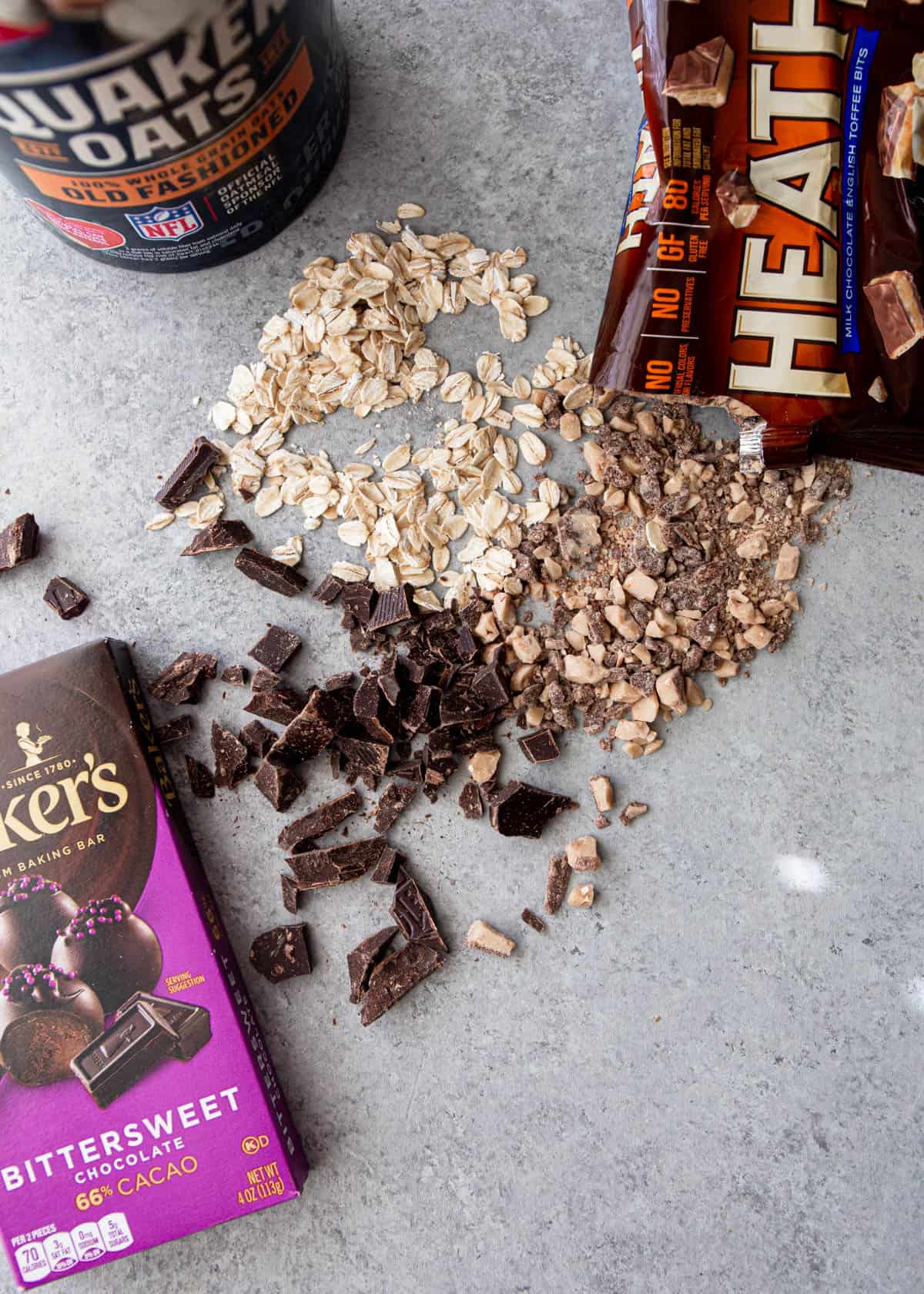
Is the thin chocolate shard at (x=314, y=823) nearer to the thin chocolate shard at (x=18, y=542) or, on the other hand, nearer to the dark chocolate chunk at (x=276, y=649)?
the dark chocolate chunk at (x=276, y=649)

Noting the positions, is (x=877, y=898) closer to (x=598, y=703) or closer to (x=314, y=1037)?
(x=598, y=703)

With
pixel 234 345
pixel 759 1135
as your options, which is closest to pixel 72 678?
pixel 234 345

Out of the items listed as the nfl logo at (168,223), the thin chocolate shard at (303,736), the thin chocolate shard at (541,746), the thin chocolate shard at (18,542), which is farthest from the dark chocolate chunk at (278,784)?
the nfl logo at (168,223)

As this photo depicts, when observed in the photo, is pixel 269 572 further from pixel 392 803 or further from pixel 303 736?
pixel 392 803

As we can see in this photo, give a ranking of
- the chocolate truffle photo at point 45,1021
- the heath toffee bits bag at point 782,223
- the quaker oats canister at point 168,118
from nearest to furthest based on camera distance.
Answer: the quaker oats canister at point 168,118, the heath toffee bits bag at point 782,223, the chocolate truffle photo at point 45,1021

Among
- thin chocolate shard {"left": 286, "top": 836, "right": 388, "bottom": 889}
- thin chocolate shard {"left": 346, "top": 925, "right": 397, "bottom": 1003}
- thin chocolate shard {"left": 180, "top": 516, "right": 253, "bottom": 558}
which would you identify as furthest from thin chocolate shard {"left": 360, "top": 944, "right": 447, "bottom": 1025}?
thin chocolate shard {"left": 180, "top": 516, "right": 253, "bottom": 558}

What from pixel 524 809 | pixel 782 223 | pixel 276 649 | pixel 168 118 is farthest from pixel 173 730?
pixel 782 223
